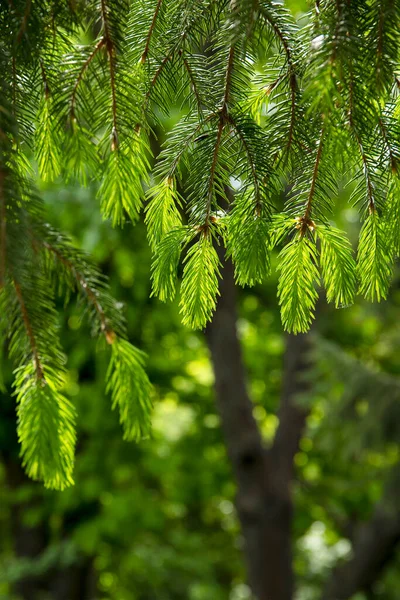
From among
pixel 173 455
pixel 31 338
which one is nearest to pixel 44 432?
pixel 31 338

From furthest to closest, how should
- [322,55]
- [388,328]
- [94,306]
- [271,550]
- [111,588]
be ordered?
[111,588] < [388,328] < [271,550] < [94,306] < [322,55]

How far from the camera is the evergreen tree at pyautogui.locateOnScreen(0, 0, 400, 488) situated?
1128mm

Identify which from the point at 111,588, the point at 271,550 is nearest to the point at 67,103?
the point at 271,550

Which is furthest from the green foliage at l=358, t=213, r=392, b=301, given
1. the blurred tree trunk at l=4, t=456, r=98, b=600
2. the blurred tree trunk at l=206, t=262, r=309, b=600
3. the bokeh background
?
the blurred tree trunk at l=4, t=456, r=98, b=600

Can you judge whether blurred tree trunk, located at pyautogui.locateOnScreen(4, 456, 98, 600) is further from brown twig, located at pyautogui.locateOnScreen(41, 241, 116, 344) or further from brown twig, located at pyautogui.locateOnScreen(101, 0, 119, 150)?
brown twig, located at pyautogui.locateOnScreen(101, 0, 119, 150)

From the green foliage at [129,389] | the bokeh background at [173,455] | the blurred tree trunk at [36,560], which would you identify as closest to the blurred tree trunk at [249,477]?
the bokeh background at [173,455]

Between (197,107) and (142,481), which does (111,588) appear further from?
(197,107)

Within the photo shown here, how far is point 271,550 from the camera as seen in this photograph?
6012 mm

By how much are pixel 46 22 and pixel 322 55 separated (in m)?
0.46

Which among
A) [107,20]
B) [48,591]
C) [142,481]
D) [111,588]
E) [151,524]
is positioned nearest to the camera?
[107,20]

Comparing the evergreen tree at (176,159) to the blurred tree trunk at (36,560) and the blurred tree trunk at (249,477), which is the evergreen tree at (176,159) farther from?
the blurred tree trunk at (36,560)

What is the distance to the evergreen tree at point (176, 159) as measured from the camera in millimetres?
1128

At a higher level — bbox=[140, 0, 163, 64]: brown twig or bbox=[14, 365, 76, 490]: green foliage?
bbox=[140, 0, 163, 64]: brown twig

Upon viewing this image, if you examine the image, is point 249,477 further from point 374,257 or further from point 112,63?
point 112,63
